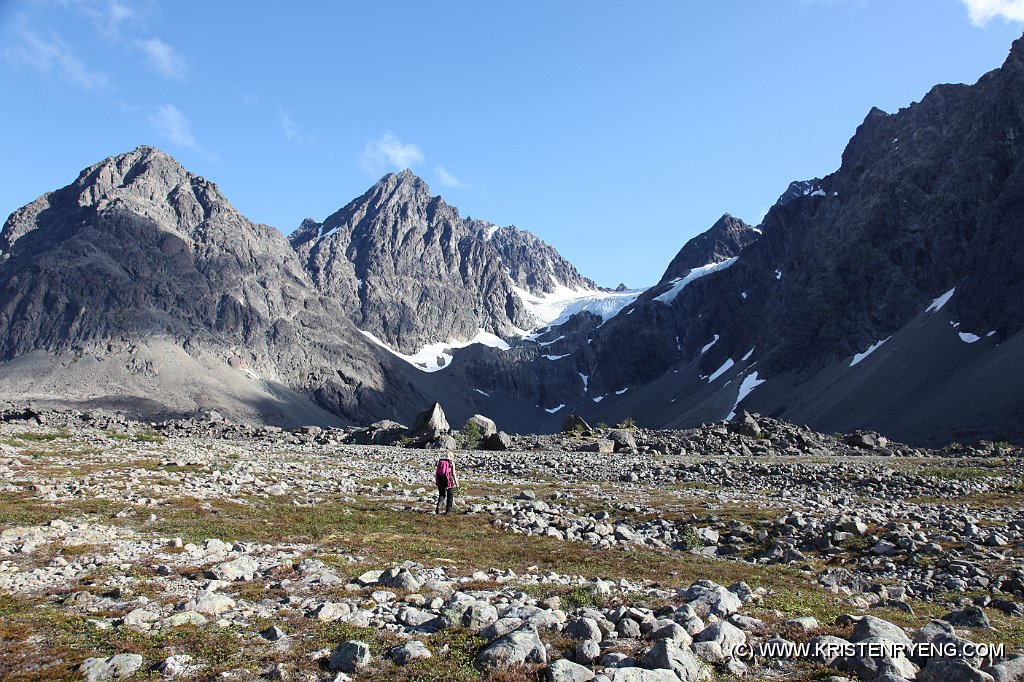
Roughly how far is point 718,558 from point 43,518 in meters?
18.2

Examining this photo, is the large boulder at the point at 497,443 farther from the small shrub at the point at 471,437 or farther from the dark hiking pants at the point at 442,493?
the dark hiking pants at the point at 442,493

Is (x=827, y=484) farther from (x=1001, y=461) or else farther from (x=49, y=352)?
(x=49, y=352)

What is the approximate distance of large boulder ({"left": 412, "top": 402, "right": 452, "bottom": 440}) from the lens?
272 ft

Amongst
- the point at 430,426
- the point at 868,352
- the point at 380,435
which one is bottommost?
the point at 380,435

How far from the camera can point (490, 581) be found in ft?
39.6

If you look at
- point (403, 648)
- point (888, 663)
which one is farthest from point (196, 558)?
point (888, 663)

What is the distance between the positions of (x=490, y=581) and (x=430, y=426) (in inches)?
2953

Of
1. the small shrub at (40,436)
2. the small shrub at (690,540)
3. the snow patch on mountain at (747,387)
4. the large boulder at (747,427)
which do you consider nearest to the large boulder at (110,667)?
the small shrub at (690,540)

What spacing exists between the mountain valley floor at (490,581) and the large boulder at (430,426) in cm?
5283

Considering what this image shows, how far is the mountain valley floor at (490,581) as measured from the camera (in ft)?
24.1

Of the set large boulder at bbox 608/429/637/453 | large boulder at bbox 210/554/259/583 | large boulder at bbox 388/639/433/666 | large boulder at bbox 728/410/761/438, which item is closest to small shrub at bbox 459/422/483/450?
large boulder at bbox 608/429/637/453

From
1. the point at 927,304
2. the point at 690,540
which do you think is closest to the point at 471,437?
the point at 690,540

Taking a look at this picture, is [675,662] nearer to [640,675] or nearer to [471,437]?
[640,675]

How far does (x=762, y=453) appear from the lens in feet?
206
